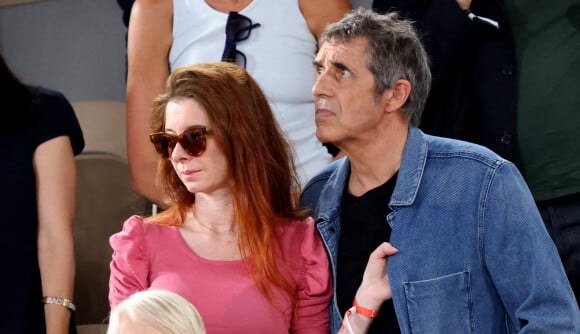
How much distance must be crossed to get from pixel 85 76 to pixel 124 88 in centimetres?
16

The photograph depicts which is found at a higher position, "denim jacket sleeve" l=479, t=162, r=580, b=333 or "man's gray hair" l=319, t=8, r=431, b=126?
"man's gray hair" l=319, t=8, r=431, b=126

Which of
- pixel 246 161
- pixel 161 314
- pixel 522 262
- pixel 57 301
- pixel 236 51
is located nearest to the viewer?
pixel 161 314

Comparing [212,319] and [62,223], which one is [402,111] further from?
[62,223]

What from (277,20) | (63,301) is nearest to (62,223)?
(63,301)

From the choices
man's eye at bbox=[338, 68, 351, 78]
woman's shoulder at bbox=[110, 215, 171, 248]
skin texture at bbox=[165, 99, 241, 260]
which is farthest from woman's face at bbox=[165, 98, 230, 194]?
man's eye at bbox=[338, 68, 351, 78]

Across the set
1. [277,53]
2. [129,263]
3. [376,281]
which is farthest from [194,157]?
[277,53]

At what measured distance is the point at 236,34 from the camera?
3.42 m

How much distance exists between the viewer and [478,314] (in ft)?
8.70

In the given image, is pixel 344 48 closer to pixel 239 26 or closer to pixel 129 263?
pixel 239 26

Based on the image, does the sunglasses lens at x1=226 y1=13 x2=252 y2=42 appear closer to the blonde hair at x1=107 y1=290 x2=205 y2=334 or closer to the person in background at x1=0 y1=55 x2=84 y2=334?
the person in background at x1=0 y1=55 x2=84 y2=334

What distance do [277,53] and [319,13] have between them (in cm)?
20

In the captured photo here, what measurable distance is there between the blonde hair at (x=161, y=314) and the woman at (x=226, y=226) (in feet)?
1.45

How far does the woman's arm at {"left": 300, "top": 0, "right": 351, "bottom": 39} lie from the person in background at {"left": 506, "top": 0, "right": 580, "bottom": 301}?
0.58 meters

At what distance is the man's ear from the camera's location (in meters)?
2.90
